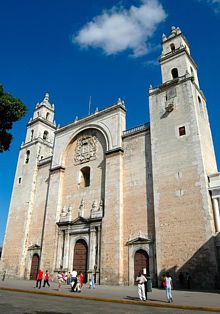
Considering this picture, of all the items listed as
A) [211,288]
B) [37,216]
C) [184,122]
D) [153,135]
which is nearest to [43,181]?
[37,216]

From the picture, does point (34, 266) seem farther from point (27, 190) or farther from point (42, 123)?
point (42, 123)

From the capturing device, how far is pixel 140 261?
19000 millimetres

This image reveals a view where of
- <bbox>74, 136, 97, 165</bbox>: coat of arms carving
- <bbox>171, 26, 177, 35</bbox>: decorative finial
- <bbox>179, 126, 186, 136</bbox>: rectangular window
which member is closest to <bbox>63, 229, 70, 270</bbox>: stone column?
<bbox>74, 136, 97, 165</bbox>: coat of arms carving

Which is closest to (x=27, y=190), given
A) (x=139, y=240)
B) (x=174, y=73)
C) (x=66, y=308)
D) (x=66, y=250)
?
(x=66, y=250)

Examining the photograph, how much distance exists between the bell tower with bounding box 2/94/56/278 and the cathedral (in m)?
0.12

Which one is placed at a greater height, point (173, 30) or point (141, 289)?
point (173, 30)

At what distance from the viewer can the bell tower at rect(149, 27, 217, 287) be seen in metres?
16.2

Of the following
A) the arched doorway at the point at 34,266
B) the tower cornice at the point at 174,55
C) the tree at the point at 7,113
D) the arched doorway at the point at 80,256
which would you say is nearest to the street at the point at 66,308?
the tree at the point at 7,113

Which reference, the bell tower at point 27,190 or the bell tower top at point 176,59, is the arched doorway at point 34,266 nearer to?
the bell tower at point 27,190

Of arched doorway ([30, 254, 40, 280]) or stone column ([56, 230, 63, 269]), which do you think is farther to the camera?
arched doorway ([30, 254, 40, 280])

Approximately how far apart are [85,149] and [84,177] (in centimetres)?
275

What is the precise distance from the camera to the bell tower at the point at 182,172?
16.2m

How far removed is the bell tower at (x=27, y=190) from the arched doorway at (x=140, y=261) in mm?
11049

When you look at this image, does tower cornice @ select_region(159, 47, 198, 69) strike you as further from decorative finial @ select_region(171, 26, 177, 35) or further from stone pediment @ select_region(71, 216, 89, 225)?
stone pediment @ select_region(71, 216, 89, 225)
